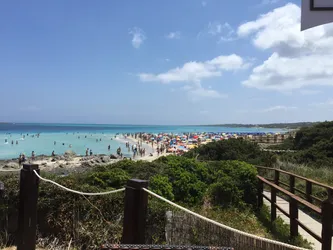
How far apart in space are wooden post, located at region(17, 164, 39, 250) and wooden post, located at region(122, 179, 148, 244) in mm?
1782

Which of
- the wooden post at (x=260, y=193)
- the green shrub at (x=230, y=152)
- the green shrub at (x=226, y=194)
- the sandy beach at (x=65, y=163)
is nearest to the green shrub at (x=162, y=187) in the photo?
the green shrub at (x=226, y=194)

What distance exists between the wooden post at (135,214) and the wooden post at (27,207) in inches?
70.2

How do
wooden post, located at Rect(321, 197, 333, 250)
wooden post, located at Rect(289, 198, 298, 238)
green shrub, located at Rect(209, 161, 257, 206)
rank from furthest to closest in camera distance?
1. green shrub, located at Rect(209, 161, 257, 206)
2. wooden post, located at Rect(289, 198, 298, 238)
3. wooden post, located at Rect(321, 197, 333, 250)

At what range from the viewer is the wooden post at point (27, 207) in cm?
422

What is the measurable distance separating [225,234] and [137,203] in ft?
5.18

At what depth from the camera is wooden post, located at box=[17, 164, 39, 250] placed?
422 centimetres

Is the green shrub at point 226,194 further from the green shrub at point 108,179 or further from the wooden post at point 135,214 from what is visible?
the wooden post at point 135,214

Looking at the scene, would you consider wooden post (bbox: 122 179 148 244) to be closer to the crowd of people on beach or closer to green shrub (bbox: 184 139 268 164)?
green shrub (bbox: 184 139 268 164)

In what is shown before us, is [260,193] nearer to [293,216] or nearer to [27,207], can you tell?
[293,216]

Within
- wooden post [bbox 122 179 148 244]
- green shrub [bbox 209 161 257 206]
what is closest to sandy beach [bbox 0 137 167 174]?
green shrub [bbox 209 161 257 206]

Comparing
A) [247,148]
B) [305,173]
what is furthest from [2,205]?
[247,148]

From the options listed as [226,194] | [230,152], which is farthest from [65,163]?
[226,194]

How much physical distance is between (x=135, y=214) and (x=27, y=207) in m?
1.94

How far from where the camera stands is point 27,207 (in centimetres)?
421
